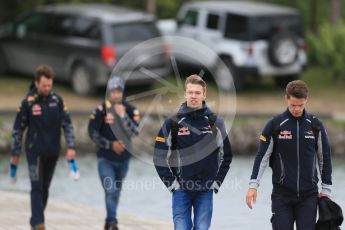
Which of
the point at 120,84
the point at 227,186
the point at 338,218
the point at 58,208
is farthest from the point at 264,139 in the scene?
the point at 227,186

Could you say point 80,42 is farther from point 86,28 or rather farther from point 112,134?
point 112,134

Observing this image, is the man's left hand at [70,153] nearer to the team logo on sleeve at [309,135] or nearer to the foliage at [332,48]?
the team logo on sleeve at [309,135]

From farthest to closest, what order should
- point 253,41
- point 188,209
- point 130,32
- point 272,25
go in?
point 272,25 < point 253,41 < point 130,32 < point 188,209

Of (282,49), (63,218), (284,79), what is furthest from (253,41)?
(63,218)

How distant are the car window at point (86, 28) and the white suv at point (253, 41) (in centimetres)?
294

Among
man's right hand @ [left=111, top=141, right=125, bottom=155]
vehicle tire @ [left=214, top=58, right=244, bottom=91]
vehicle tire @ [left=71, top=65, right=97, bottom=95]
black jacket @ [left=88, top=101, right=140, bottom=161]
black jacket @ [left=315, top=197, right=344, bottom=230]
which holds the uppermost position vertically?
vehicle tire @ [left=214, top=58, right=244, bottom=91]

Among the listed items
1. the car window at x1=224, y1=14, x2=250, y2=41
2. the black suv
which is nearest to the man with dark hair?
the black suv

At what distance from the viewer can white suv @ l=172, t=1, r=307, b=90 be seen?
23641 mm

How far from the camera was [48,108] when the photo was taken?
11117 mm

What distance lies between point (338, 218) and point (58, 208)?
5261 millimetres

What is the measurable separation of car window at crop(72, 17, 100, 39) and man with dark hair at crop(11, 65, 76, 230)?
450 inches

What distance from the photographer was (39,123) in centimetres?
1111

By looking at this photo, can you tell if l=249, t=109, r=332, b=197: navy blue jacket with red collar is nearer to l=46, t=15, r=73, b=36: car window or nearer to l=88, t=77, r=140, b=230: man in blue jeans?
l=88, t=77, r=140, b=230: man in blue jeans

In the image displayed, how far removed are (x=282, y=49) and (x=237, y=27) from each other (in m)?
1.27
